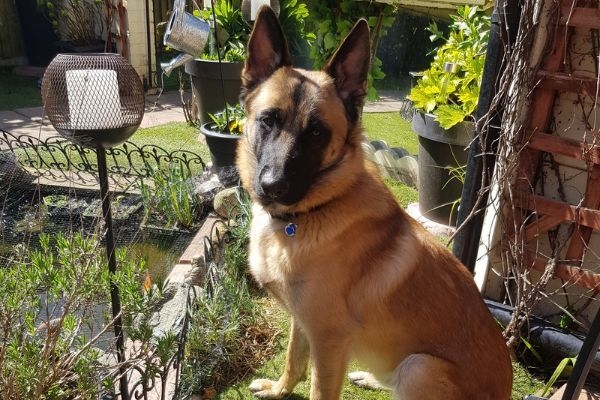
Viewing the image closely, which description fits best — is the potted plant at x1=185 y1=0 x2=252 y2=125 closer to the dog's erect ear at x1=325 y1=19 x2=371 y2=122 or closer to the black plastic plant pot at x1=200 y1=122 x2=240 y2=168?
the black plastic plant pot at x1=200 y1=122 x2=240 y2=168

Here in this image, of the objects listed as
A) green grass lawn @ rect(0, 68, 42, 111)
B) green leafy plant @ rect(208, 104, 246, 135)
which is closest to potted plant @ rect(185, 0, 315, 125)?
green leafy plant @ rect(208, 104, 246, 135)

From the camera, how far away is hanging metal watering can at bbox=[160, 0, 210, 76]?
167 inches

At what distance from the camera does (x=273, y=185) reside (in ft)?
6.34

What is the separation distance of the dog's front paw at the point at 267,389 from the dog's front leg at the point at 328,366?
0.49 metres

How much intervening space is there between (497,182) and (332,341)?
146 centimetres

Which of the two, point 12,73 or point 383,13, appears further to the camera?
point 12,73

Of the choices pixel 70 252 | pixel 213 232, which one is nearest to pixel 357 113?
pixel 70 252

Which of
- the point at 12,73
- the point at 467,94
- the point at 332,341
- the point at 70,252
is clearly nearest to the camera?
the point at 70,252

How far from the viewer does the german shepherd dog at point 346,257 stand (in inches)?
79.2

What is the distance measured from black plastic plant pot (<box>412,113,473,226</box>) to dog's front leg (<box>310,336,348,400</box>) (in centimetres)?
243

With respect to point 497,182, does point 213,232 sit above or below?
below

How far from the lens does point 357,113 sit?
86.3 inches

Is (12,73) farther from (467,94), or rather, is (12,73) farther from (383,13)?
(467,94)

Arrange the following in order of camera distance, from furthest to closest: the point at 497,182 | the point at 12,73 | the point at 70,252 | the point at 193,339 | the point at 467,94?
the point at 12,73 → the point at 467,94 → the point at 497,182 → the point at 193,339 → the point at 70,252
